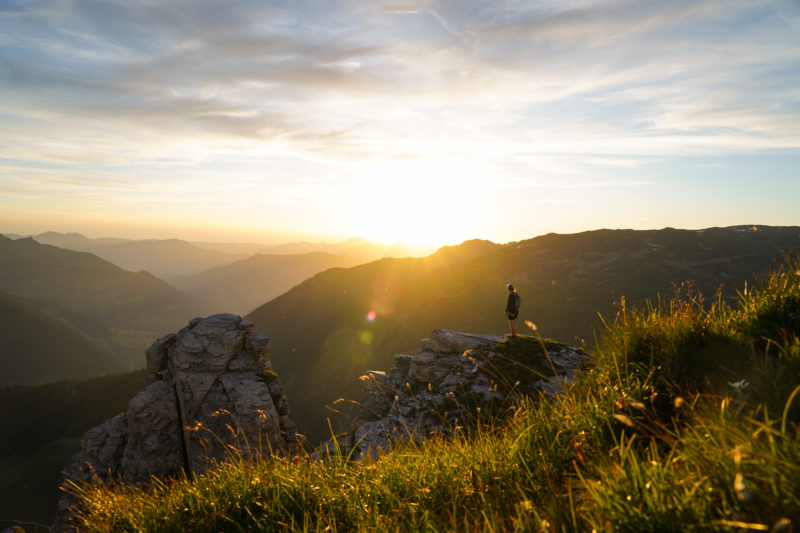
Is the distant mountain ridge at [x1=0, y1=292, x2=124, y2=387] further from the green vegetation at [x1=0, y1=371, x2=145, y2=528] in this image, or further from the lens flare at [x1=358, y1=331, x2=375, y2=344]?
the lens flare at [x1=358, y1=331, x2=375, y2=344]

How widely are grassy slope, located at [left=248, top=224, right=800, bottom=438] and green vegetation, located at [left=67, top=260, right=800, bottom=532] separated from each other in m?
Result: 56.6

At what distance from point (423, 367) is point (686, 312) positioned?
13309mm

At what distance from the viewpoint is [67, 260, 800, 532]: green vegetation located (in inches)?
81.1

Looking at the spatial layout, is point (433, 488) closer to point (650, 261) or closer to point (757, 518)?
point (757, 518)

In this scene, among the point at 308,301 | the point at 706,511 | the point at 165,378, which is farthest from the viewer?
the point at 308,301

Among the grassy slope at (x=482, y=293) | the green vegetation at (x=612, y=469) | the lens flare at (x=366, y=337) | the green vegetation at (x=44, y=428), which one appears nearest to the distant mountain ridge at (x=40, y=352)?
the green vegetation at (x=44, y=428)

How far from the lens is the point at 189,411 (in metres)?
22.1

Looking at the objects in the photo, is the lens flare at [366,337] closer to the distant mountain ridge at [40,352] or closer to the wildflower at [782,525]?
the wildflower at [782,525]

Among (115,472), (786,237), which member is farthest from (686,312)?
(786,237)

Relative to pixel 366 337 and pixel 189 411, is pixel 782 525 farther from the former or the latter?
pixel 366 337

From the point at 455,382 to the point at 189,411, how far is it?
56.9 ft

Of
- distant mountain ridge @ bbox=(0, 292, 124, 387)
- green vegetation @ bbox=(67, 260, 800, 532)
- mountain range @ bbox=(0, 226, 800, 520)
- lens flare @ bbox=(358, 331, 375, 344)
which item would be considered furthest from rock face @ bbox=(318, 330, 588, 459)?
distant mountain ridge @ bbox=(0, 292, 124, 387)

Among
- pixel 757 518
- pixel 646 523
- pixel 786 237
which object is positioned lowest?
pixel 646 523

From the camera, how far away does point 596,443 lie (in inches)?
129
